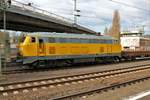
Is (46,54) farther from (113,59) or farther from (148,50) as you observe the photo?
(148,50)

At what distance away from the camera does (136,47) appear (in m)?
42.3

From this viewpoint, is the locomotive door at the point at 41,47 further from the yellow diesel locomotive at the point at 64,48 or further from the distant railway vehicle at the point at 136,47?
the distant railway vehicle at the point at 136,47

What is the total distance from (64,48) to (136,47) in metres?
18.8

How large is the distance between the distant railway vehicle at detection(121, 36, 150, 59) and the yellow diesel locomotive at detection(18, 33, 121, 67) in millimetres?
4653

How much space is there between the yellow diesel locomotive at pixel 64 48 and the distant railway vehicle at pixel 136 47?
465 centimetres

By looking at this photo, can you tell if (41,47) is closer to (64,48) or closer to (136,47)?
(64,48)

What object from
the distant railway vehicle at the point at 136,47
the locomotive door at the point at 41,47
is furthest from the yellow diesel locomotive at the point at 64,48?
the distant railway vehicle at the point at 136,47

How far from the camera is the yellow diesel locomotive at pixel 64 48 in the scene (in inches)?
945

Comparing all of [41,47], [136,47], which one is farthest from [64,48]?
[136,47]

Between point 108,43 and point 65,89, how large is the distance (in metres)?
17.8

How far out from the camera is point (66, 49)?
26766 mm

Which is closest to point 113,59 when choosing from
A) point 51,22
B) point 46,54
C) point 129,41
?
point 46,54

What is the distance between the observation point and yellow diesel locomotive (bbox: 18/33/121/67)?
945 inches

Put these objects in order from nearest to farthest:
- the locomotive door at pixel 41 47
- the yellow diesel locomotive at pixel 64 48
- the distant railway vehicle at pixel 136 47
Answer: the yellow diesel locomotive at pixel 64 48 < the locomotive door at pixel 41 47 < the distant railway vehicle at pixel 136 47
